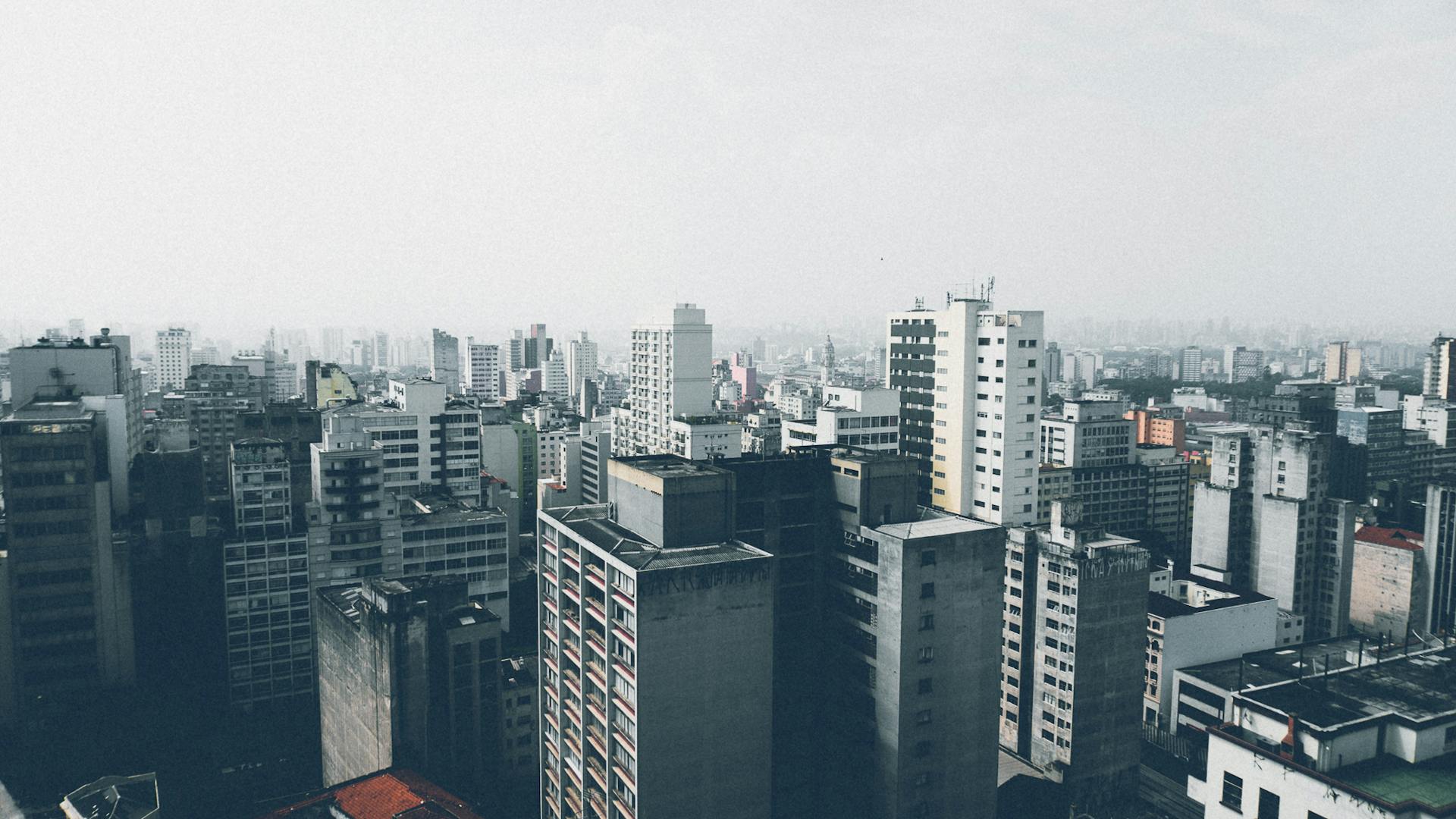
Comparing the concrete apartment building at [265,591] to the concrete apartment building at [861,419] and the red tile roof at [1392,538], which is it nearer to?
the concrete apartment building at [861,419]

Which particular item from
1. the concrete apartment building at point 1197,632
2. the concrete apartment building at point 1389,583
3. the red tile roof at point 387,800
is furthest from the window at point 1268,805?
the concrete apartment building at point 1389,583

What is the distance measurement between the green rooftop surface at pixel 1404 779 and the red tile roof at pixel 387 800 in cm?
3047

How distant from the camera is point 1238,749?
26.6 m

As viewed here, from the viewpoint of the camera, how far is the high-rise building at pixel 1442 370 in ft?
426

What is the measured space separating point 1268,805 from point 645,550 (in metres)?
21.5

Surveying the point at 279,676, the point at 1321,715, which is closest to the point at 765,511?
the point at 1321,715

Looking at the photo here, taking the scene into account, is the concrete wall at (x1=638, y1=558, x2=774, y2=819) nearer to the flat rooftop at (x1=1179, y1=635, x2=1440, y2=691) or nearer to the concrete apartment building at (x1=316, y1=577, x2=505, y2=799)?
the concrete apartment building at (x1=316, y1=577, x2=505, y2=799)

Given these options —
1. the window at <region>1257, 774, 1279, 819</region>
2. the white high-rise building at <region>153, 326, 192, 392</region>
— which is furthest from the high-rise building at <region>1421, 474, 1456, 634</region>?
the white high-rise building at <region>153, 326, 192, 392</region>

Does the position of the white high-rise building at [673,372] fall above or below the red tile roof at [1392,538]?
above

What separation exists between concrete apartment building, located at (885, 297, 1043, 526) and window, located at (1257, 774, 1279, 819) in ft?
101

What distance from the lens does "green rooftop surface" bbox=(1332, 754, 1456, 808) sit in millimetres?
24141

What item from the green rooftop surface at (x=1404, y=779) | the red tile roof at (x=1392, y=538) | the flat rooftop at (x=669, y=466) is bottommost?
the red tile roof at (x=1392, y=538)

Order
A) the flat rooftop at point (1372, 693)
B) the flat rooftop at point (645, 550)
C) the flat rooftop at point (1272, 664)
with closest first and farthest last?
the flat rooftop at point (1372, 693) → the flat rooftop at point (645, 550) → the flat rooftop at point (1272, 664)

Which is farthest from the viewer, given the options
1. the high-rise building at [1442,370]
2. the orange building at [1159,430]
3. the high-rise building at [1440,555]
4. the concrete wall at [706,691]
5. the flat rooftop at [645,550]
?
the high-rise building at [1442,370]
